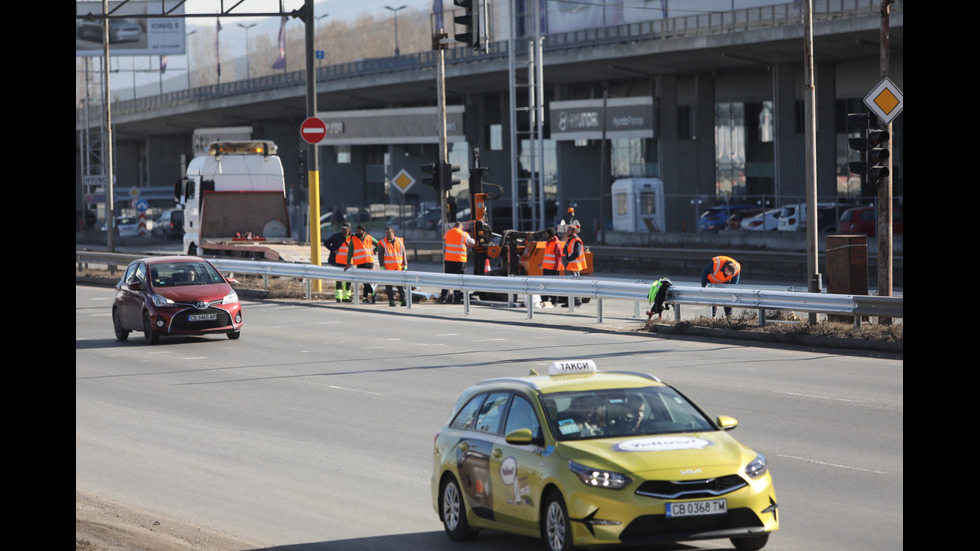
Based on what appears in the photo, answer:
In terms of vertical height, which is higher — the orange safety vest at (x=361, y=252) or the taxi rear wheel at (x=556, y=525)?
the orange safety vest at (x=361, y=252)

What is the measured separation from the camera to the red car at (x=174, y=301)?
22875mm

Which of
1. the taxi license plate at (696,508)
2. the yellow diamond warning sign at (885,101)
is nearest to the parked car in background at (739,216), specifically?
the yellow diamond warning sign at (885,101)

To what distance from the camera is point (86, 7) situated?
77562 millimetres

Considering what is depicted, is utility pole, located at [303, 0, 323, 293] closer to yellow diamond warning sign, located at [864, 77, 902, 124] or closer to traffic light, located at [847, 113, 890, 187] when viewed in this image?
traffic light, located at [847, 113, 890, 187]

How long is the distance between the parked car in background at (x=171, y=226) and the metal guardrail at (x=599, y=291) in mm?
38369

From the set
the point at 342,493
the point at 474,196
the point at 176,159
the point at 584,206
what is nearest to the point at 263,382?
the point at 342,493

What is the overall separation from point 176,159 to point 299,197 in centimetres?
A: 2889

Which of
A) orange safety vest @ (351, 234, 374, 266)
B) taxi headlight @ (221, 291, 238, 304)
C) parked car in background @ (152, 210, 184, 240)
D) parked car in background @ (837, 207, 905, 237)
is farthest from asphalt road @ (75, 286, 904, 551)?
parked car in background @ (152, 210, 184, 240)

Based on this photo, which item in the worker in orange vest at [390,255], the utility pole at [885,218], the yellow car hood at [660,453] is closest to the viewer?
the yellow car hood at [660,453]

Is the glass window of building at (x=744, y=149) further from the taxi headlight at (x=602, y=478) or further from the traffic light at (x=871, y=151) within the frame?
the taxi headlight at (x=602, y=478)

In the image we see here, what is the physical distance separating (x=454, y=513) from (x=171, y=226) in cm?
6611

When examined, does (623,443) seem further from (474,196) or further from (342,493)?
(474,196)

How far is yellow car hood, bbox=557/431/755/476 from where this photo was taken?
796 cm

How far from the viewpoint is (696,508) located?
7.80 metres
